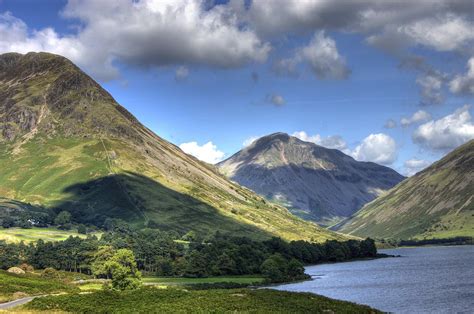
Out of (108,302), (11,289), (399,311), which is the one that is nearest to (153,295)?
(108,302)

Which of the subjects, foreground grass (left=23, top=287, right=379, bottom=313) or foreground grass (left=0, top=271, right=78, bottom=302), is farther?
foreground grass (left=0, top=271, right=78, bottom=302)

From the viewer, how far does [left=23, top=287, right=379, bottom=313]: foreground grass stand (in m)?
102

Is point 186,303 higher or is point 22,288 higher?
point 22,288

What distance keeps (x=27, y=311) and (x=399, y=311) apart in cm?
9662

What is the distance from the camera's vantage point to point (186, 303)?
10844 cm

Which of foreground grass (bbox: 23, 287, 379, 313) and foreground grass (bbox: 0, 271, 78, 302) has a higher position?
foreground grass (bbox: 0, 271, 78, 302)

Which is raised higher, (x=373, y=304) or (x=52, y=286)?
(x=52, y=286)

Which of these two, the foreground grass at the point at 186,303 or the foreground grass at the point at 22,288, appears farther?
the foreground grass at the point at 22,288

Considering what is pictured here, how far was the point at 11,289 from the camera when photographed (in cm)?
13412

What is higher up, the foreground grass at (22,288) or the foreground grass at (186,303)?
the foreground grass at (22,288)

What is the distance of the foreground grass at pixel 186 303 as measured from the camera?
333 ft

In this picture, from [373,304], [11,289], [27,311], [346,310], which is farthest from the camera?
[373,304]

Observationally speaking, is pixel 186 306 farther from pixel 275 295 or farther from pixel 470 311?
pixel 470 311

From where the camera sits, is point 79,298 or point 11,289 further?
point 11,289
